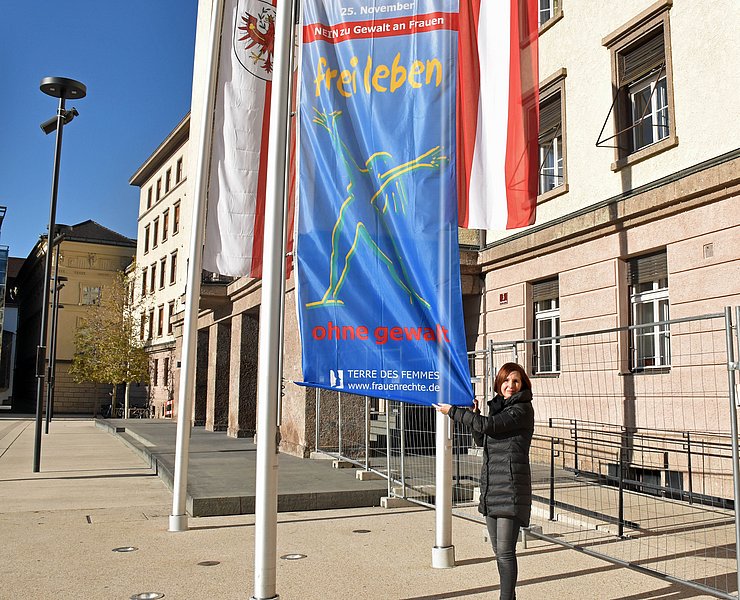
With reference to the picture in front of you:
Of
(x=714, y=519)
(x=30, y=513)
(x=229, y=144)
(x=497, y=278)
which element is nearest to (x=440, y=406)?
(x=229, y=144)

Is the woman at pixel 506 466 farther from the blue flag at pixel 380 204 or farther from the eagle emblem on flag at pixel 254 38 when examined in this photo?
the eagle emblem on flag at pixel 254 38

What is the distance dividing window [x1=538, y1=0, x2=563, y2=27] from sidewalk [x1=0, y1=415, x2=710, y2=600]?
1109 centimetres

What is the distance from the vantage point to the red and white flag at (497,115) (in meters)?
6.51

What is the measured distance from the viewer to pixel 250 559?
278 inches

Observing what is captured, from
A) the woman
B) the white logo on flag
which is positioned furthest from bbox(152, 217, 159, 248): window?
the woman

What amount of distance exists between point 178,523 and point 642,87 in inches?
423

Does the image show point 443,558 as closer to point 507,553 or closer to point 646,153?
point 507,553

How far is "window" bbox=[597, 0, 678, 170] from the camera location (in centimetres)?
1227

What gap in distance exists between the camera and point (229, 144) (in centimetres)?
846

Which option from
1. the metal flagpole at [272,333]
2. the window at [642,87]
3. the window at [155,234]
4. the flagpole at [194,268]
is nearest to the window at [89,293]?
the window at [155,234]

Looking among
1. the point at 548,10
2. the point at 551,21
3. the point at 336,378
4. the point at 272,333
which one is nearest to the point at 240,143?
the point at 272,333

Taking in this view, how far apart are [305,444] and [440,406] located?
904 cm

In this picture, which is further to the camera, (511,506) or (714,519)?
(714,519)

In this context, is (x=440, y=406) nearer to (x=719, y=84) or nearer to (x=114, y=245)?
(x=719, y=84)
